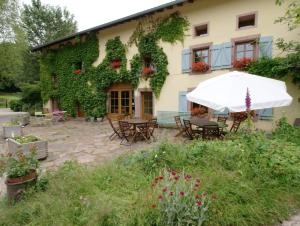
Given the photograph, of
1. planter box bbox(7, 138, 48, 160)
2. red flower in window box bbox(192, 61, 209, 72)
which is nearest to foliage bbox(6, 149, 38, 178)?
planter box bbox(7, 138, 48, 160)

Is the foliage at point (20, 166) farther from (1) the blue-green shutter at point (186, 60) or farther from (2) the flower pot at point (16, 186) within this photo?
(1) the blue-green shutter at point (186, 60)

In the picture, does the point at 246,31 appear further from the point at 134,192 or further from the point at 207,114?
the point at 134,192

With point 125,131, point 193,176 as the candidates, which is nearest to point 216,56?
point 125,131

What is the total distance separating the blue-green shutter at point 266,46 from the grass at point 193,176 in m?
5.61

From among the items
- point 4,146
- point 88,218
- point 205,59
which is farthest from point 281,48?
point 4,146

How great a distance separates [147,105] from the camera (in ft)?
39.3

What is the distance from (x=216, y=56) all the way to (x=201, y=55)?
87 cm

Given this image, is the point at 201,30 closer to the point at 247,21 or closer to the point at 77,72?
the point at 247,21

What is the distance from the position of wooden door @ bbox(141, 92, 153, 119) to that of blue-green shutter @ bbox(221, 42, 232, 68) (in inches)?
173

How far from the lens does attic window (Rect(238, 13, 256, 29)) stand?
27.5 ft

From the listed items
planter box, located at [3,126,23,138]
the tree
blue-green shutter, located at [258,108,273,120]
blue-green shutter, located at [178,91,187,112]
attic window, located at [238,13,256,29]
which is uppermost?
the tree

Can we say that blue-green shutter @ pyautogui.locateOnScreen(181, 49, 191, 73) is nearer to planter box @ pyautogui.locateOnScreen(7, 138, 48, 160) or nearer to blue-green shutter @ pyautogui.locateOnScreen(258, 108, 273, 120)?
blue-green shutter @ pyautogui.locateOnScreen(258, 108, 273, 120)

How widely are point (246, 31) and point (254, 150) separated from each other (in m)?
6.71

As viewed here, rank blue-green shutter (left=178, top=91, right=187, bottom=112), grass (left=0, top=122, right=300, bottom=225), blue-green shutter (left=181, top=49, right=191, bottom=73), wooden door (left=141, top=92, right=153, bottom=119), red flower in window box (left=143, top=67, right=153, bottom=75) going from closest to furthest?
grass (left=0, top=122, right=300, bottom=225) < blue-green shutter (left=181, top=49, right=191, bottom=73) < blue-green shutter (left=178, top=91, right=187, bottom=112) < red flower in window box (left=143, top=67, right=153, bottom=75) < wooden door (left=141, top=92, right=153, bottom=119)
